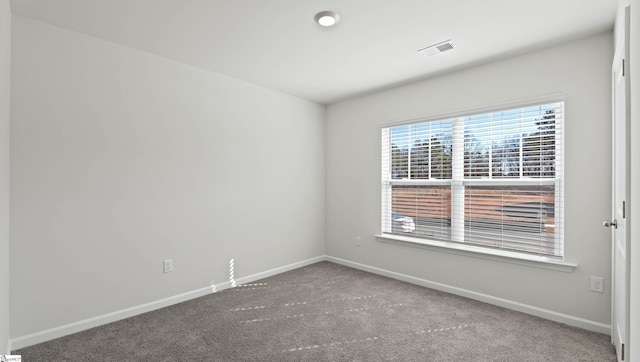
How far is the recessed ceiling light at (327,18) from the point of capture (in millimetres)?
2281

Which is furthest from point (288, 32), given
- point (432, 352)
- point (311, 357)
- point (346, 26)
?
point (432, 352)

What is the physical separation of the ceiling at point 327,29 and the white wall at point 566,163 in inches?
7.6

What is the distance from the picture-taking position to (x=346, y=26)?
2.47m

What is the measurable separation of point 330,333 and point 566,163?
252 cm

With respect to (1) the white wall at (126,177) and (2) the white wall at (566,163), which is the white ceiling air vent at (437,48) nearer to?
(2) the white wall at (566,163)

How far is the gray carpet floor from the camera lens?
221 centimetres

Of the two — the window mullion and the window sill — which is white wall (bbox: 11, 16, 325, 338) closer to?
the window sill

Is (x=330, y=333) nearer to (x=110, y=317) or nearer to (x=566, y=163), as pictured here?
(x=110, y=317)

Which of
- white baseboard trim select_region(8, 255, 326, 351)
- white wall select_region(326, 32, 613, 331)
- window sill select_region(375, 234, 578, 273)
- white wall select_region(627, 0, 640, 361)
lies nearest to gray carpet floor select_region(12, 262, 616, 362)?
white baseboard trim select_region(8, 255, 326, 351)

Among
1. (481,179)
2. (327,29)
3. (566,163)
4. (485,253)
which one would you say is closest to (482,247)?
(485,253)

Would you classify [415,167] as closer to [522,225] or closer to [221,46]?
[522,225]

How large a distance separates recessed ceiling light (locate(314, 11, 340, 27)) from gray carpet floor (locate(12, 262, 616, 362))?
249 centimetres

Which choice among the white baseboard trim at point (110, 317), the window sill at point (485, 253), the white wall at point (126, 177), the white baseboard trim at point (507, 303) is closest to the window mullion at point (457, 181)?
the window sill at point (485, 253)

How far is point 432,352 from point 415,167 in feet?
7.25
